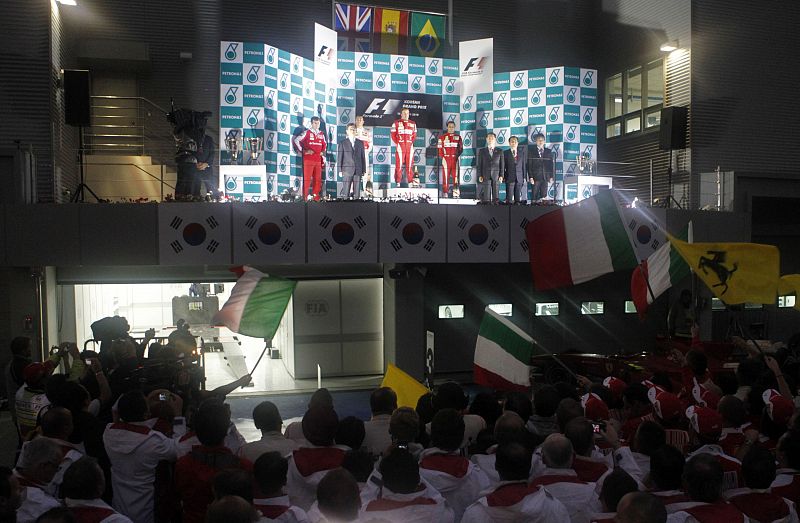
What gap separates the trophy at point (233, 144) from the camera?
1538 cm

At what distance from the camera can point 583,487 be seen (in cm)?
411

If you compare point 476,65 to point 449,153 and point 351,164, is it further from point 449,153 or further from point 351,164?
point 351,164

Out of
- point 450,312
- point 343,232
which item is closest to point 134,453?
point 343,232

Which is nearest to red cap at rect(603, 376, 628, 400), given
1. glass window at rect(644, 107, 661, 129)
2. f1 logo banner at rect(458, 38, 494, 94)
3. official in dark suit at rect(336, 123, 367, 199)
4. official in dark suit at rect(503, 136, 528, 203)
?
official in dark suit at rect(503, 136, 528, 203)

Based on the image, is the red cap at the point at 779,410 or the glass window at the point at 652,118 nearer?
the red cap at the point at 779,410

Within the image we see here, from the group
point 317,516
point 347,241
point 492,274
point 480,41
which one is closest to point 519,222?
point 492,274

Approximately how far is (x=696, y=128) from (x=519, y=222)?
6.22m

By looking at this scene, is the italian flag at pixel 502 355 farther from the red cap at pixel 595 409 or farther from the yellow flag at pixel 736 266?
the yellow flag at pixel 736 266

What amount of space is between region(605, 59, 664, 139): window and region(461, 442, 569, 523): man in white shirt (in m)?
16.1

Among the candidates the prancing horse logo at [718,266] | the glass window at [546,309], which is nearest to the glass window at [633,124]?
the glass window at [546,309]

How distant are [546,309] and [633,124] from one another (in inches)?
255

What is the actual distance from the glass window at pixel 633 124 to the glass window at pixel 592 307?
532cm

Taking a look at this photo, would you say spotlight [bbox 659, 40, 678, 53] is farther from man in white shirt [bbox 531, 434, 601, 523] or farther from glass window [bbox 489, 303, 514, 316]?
man in white shirt [bbox 531, 434, 601, 523]

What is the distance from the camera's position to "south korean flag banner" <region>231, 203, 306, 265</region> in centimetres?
1273
